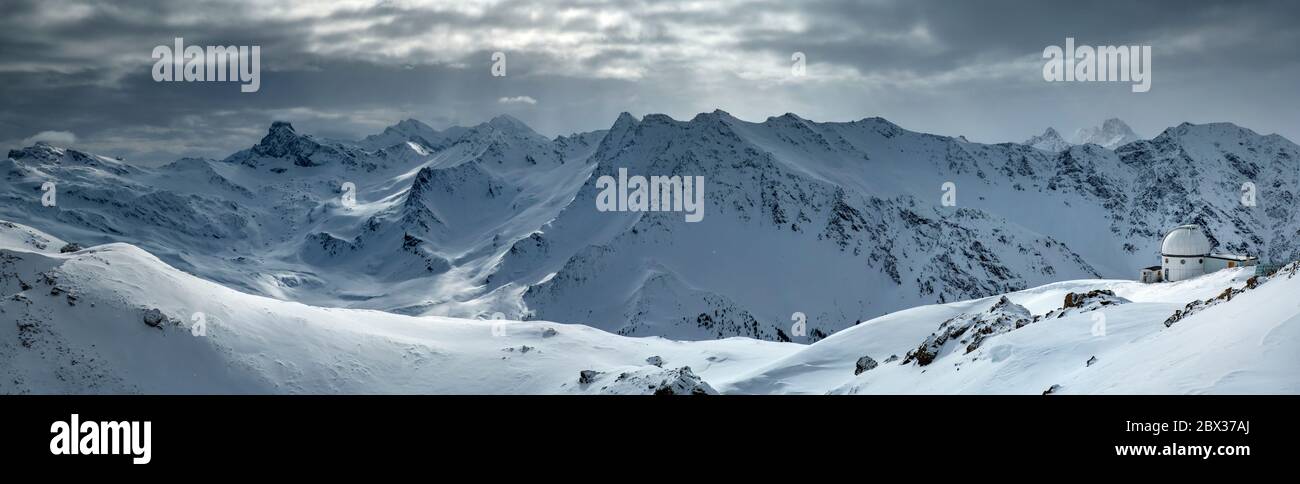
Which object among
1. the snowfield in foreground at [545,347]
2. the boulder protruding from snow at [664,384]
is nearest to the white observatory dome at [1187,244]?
the snowfield in foreground at [545,347]

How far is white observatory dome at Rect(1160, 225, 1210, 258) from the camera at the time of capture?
77.4 m

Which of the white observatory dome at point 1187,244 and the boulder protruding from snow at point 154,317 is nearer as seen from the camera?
the boulder protruding from snow at point 154,317

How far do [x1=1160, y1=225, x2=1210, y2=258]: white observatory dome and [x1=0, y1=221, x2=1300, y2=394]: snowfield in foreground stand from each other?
976 centimetres

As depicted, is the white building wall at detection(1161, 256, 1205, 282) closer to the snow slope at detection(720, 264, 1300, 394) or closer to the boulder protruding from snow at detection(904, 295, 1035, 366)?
the snow slope at detection(720, 264, 1300, 394)

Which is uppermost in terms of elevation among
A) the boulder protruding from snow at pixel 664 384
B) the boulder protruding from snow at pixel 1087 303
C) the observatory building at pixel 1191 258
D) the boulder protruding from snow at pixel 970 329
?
the observatory building at pixel 1191 258

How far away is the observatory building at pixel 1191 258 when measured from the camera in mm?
76875

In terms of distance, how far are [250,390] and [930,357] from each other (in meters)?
43.4

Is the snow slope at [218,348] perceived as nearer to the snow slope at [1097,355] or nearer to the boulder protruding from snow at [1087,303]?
the snow slope at [1097,355]

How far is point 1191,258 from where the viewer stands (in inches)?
3041
